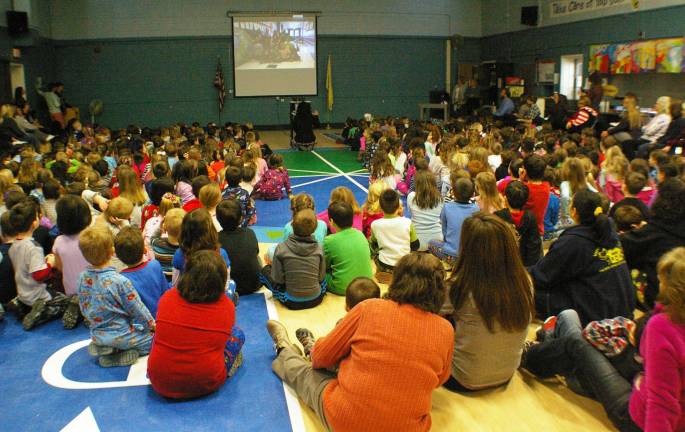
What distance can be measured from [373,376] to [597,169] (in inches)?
229

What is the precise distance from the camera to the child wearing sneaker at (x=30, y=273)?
13.6 feet

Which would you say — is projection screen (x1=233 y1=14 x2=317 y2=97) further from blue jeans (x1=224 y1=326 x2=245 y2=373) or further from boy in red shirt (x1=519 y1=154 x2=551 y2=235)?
blue jeans (x1=224 y1=326 x2=245 y2=373)

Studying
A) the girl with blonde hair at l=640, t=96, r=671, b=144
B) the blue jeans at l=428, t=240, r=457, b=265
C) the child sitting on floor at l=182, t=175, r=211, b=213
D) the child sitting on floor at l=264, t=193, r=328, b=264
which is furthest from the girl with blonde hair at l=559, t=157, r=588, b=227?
the girl with blonde hair at l=640, t=96, r=671, b=144

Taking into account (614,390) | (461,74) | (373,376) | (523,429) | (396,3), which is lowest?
(523,429)

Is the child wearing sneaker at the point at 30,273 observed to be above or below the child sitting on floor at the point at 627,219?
below

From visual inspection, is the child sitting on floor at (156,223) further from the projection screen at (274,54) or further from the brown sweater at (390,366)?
the projection screen at (274,54)

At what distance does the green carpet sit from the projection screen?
17.0ft

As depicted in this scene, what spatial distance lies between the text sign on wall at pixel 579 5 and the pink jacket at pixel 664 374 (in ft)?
40.6

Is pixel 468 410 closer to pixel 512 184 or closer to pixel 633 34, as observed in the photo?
pixel 512 184

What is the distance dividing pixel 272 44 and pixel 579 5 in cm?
879

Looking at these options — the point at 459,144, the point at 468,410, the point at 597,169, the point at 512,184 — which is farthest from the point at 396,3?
the point at 468,410

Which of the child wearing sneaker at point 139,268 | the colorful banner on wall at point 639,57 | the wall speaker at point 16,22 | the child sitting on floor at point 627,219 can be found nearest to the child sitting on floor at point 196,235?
the child wearing sneaker at point 139,268

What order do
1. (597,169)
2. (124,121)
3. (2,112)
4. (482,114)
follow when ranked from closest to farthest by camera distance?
(597,169) < (2,112) < (482,114) < (124,121)

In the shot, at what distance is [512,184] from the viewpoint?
16.0ft
